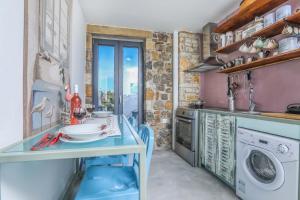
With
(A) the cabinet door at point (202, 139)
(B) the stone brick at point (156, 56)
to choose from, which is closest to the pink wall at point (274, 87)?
(A) the cabinet door at point (202, 139)

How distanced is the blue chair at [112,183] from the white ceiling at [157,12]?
218cm

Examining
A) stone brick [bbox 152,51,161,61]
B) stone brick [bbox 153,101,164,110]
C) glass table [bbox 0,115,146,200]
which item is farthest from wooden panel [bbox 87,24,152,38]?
glass table [bbox 0,115,146,200]

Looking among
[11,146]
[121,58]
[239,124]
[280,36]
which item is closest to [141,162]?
[11,146]

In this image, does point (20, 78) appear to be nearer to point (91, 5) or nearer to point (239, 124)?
point (239, 124)

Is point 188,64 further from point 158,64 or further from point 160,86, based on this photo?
point 160,86

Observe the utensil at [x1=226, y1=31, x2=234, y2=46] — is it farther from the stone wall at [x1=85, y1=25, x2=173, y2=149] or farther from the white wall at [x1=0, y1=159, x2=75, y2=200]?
the white wall at [x1=0, y1=159, x2=75, y2=200]

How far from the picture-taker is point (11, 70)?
855 millimetres

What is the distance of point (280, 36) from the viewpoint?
203 cm

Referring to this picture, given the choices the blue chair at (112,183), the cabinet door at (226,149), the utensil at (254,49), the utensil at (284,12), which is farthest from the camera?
the utensil at (254,49)

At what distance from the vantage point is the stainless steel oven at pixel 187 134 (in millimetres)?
Result: 2783

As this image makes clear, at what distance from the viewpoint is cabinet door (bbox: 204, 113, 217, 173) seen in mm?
2375

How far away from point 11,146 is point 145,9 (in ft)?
8.53

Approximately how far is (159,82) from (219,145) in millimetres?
1828

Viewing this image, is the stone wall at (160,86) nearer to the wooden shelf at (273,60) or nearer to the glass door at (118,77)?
the glass door at (118,77)
